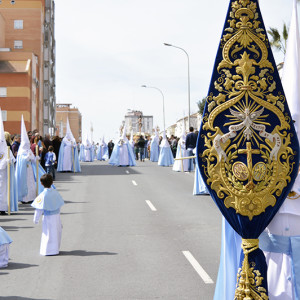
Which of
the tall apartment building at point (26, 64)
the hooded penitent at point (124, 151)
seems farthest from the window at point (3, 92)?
the hooded penitent at point (124, 151)

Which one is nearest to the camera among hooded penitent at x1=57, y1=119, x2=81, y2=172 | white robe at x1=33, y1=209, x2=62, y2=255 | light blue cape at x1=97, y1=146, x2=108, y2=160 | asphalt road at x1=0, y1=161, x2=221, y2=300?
asphalt road at x1=0, y1=161, x2=221, y2=300

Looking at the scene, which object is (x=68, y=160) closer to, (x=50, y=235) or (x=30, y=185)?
(x=30, y=185)

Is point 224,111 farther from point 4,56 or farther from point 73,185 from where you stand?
point 4,56

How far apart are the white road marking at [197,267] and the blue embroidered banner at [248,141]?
9.66 ft

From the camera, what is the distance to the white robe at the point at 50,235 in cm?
827

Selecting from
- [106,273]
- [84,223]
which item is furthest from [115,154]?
[106,273]

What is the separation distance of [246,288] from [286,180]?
773mm

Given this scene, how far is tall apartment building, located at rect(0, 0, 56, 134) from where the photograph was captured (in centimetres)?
5528

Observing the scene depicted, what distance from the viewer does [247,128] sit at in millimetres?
3666

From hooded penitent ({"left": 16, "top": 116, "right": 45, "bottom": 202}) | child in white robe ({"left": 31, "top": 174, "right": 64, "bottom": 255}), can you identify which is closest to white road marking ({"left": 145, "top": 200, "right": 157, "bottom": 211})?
hooded penitent ({"left": 16, "top": 116, "right": 45, "bottom": 202})

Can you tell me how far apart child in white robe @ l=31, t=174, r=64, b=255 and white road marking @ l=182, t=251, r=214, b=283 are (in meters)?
1.96

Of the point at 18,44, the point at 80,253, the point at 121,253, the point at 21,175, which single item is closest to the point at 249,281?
the point at 121,253

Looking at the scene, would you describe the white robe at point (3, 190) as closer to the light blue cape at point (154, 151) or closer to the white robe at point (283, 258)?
the white robe at point (283, 258)

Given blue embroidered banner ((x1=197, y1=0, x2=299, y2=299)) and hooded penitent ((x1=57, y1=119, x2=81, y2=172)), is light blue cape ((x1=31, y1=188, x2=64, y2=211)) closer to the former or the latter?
blue embroidered banner ((x1=197, y1=0, x2=299, y2=299))
